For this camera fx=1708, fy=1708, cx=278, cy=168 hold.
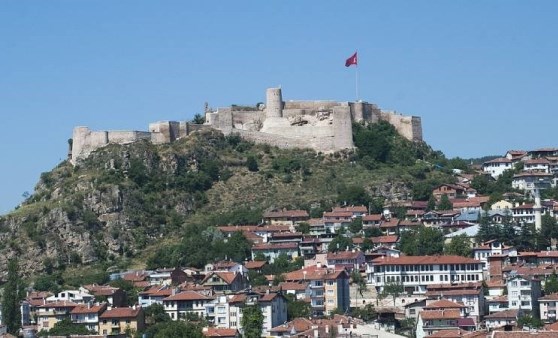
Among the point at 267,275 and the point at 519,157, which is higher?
the point at 519,157

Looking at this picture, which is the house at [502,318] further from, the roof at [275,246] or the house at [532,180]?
the house at [532,180]

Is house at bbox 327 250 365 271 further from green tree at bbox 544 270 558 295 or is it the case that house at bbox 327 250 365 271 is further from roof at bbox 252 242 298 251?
green tree at bbox 544 270 558 295

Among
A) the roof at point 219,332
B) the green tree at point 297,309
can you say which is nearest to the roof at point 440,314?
the green tree at point 297,309

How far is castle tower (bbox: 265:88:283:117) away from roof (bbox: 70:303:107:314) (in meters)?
39.8

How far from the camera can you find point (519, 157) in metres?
128

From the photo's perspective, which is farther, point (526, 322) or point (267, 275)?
point (267, 275)

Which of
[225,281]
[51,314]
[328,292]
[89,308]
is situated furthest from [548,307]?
[51,314]

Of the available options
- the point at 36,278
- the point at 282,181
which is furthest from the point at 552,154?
the point at 36,278

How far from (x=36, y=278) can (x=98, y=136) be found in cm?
1907

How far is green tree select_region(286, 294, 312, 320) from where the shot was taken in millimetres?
90938

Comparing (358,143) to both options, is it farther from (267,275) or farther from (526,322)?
(526,322)

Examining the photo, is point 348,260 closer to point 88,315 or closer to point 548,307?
point 548,307

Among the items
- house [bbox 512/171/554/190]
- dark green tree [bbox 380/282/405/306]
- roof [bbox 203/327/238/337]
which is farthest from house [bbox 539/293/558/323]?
house [bbox 512/171/554/190]

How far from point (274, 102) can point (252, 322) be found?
46.4m
